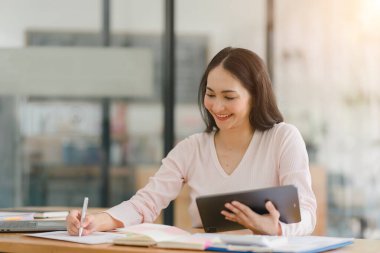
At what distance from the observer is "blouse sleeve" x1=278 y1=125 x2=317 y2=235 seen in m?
3.00

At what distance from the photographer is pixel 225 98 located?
327 centimetres

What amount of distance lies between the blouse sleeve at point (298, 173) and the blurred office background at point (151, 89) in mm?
2282

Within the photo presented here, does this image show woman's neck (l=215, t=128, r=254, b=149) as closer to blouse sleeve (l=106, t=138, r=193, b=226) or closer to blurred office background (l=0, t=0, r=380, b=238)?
blouse sleeve (l=106, t=138, r=193, b=226)

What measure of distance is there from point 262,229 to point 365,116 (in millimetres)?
2902

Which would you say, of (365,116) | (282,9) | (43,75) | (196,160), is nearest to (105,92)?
(43,75)

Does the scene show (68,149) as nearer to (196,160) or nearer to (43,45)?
(43,45)

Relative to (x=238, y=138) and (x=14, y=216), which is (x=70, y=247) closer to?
(x=14, y=216)

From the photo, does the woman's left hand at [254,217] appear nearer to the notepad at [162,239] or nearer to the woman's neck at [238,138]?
the notepad at [162,239]

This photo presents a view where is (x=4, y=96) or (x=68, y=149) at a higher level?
(x=4, y=96)

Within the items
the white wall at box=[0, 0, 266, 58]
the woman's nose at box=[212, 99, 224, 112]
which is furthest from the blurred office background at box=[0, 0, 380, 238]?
the woman's nose at box=[212, 99, 224, 112]

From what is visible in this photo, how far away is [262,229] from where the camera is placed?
108 inches

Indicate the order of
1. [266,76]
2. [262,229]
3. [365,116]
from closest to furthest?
1. [262,229]
2. [266,76]
3. [365,116]

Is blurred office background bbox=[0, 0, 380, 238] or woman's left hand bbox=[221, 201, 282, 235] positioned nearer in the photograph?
woman's left hand bbox=[221, 201, 282, 235]

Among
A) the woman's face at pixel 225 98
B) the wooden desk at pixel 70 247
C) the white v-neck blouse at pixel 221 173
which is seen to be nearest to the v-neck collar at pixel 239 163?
the white v-neck blouse at pixel 221 173
